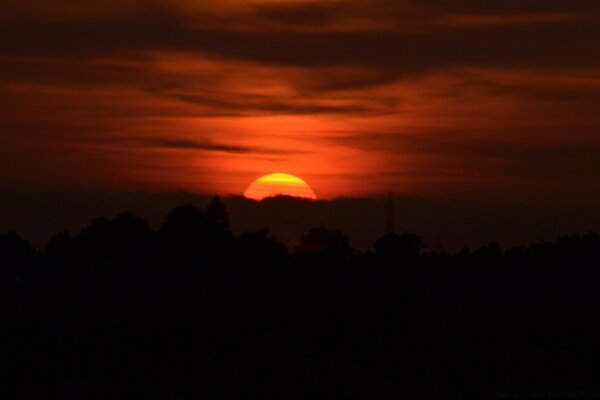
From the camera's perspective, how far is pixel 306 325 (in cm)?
4528

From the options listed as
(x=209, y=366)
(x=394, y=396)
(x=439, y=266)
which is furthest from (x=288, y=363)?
(x=439, y=266)

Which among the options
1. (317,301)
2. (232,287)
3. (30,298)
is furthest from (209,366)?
(232,287)

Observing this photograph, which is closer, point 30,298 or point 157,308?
point 157,308

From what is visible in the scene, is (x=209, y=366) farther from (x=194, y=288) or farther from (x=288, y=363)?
(x=194, y=288)

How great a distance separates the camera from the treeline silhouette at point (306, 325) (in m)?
35.1

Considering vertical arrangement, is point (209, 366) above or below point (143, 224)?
below

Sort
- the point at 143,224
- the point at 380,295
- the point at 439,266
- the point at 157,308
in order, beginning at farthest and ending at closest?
the point at 143,224 → the point at 439,266 → the point at 380,295 → the point at 157,308

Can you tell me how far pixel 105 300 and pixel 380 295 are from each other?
12774 mm

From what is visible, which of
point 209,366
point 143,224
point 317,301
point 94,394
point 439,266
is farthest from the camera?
point 143,224

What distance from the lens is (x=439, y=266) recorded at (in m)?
75.7

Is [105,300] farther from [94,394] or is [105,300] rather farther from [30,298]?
[94,394]

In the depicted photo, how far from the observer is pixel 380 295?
59938 millimetres

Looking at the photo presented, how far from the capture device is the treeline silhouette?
35.1 meters

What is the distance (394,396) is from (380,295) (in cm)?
2679
